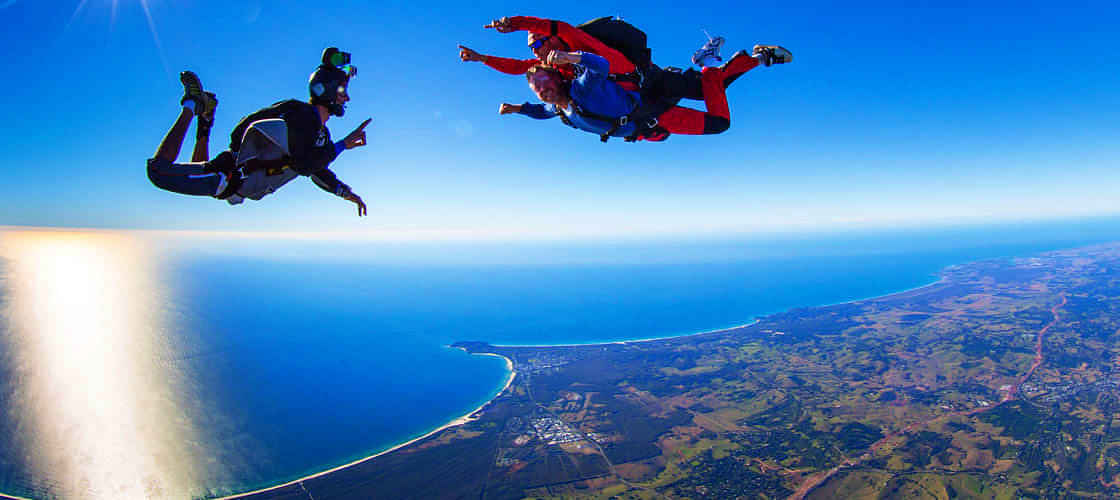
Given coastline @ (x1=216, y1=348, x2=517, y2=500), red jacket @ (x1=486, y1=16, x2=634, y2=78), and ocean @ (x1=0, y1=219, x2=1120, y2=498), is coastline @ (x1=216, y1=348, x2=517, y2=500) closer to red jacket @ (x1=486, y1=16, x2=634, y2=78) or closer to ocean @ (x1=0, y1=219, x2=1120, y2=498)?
Result: ocean @ (x1=0, y1=219, x2=1120, y2=498)

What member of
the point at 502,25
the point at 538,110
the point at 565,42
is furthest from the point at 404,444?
the point at 502,25

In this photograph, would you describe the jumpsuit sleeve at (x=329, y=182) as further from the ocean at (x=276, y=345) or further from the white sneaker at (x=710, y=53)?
the ocean at (x=276, y=345)

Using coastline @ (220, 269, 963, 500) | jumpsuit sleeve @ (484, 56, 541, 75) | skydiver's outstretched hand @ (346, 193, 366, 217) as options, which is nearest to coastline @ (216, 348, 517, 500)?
coastline @ (220, 269, 963, 500)

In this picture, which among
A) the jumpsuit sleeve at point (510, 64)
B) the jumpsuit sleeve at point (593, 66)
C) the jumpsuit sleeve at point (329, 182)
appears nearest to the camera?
the jumpsuit sleeve at point (593, 66)

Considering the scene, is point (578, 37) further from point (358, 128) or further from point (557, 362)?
point (557, 362)

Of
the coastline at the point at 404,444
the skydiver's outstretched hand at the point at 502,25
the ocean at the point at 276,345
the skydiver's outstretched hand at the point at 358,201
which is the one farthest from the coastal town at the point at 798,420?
the skydiver's outstretched hand at the point at 502,25

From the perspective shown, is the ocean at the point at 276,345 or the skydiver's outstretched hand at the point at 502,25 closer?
the skydiver's outstretched hand at the point at 502,25
